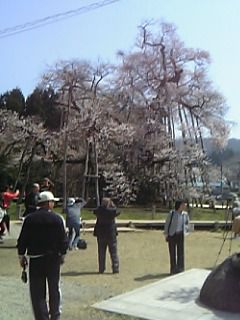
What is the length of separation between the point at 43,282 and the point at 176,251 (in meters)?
4.97

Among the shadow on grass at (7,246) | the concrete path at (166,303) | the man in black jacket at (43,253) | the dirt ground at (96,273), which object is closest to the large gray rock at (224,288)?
the concrete path at (166,303)

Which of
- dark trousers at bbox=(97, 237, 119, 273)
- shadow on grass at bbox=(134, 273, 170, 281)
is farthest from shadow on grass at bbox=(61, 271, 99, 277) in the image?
shadow on grass at bbox=(134, 273, 170, 281)

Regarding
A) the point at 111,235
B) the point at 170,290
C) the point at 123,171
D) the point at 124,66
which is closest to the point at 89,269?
the point at 111,235

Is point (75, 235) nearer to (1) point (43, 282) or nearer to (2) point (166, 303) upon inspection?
(2) point (166, 303)

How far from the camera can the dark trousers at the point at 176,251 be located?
A: 10.7m

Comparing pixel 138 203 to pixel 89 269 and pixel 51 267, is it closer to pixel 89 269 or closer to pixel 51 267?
pixel 89 269

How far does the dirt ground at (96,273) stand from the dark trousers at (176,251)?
0.28 meters

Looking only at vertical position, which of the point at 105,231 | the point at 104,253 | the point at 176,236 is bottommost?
the point at 104,253

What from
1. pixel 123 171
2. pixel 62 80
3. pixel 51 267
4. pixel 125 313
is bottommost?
pixel 125 313

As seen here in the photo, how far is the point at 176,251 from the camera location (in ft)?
35.3

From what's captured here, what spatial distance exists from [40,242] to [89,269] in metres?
5.20

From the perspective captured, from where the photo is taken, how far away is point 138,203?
114ft

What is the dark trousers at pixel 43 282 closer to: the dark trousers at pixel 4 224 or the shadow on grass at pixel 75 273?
the shadow on grass at pixel 75 273

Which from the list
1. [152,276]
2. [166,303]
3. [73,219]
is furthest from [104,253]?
[166,303]
